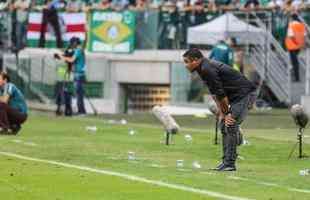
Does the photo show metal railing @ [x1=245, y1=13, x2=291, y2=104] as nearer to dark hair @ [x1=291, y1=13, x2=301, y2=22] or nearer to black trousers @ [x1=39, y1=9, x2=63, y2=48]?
dark hair @ [x1=291, y1=13, x2=301, y2=22]

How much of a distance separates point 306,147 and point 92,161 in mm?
4954

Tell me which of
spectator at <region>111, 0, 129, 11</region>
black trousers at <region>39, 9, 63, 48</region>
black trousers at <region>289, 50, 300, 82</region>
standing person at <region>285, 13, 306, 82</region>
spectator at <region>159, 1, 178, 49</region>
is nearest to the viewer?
standing person at <region>285, 13, 306, 82</region>

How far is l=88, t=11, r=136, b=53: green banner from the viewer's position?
39.3 m

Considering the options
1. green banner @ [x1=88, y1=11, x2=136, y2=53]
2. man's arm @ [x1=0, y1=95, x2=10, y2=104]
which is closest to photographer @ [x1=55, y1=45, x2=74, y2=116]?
green banner @ [x1=88, y1=11, x2=136, y2=53]

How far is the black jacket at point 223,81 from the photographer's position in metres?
16.9

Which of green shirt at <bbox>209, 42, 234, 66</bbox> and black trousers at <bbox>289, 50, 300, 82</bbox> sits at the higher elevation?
green shirt at <bbox>209, 42, 234, 66</bbox>

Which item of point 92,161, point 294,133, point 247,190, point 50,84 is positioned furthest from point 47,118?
point 247,190

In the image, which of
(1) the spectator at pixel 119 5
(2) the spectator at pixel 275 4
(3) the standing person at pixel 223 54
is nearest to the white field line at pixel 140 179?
(3) the standing person at pixel 223 54

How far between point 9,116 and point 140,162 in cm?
663

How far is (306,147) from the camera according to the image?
2228 centimetres

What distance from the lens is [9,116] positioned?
2492cm

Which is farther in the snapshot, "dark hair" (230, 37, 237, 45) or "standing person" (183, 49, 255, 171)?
"dark hair" (230, 37, 237, 45)

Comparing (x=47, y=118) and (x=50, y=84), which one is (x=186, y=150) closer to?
(x=47, y=118)

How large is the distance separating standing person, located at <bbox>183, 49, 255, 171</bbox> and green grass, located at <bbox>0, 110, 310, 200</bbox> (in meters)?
0.41
